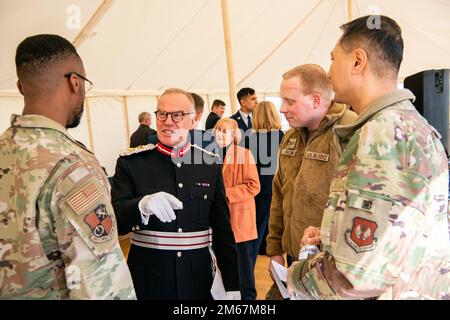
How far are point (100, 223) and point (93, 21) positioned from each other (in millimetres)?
4739

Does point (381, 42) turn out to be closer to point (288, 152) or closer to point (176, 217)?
point (288, 152)

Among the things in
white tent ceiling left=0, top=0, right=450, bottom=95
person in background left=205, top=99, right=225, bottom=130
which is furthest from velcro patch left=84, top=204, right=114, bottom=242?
white tent ceiling left=0, top=0, right=450, bottom=95

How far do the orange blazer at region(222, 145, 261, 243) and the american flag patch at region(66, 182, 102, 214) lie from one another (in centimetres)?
187

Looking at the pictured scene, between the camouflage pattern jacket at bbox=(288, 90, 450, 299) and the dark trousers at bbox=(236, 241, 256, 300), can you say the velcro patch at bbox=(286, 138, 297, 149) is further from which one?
the dark trousers at bbox=(236, 241, 256, 300)

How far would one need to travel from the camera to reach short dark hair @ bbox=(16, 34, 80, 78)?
1.00 meters

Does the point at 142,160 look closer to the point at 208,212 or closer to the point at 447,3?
the point at 208,212

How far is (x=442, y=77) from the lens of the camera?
229 centimetres

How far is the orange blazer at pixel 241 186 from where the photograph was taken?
9.13ft

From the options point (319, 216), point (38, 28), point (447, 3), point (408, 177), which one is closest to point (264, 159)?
point (319, 216)

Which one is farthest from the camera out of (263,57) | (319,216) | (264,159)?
(263,57)

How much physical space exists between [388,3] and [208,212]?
27.7ft

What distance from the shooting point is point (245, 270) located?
290 centimetres

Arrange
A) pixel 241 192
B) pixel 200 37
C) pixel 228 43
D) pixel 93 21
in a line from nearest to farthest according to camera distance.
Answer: pixel 241 192
pixel 228 43
pixel 93 21
pixel 200 37

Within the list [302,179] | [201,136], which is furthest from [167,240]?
[201,136]
